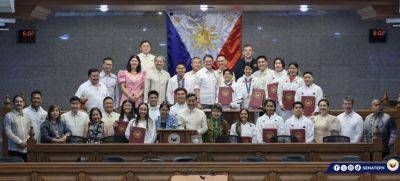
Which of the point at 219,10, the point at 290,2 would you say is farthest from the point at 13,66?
the point at 290,2

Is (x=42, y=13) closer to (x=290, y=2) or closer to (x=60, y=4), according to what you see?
(x=60, y=4)

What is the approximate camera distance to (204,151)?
603 inches

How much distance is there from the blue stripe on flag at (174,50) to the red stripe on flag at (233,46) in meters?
0.77

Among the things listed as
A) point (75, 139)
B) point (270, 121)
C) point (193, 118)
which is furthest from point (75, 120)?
point (270, 121)

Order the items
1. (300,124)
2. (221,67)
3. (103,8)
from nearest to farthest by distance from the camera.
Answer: (300,124), (221,67), (103,8)

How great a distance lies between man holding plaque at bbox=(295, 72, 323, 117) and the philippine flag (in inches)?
106

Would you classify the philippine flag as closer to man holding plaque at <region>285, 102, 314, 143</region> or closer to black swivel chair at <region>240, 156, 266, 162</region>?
man holding plaque at <region>285, 102, 314, 143</region>

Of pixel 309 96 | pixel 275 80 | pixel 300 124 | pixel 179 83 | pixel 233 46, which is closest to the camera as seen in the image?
pixel 300 124

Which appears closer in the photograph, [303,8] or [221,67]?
[221,67]

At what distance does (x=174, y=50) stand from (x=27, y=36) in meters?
3.04

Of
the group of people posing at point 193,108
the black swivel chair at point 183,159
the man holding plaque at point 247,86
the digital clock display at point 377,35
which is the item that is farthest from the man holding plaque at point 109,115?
the digital clock display at point 377,35

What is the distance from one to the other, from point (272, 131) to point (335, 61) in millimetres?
4893

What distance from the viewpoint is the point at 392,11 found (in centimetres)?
1881

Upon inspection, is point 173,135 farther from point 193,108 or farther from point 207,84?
point 207,84
